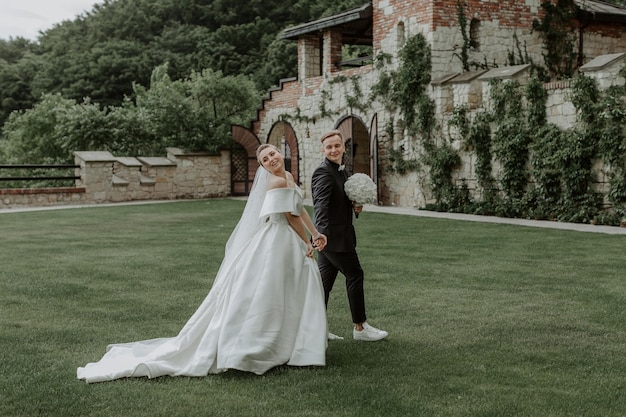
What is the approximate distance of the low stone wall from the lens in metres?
22.3

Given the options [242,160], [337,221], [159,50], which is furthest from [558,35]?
[159,50]

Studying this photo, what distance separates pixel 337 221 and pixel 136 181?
19.1m

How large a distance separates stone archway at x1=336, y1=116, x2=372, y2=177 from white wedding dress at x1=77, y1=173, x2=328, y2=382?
16.7m

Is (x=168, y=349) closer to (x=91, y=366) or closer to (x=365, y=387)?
(x=91, y=366)

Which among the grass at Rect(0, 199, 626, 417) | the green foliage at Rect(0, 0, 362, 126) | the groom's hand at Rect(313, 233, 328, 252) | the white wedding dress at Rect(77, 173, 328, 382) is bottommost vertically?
the grass at Rect(0, 199, 626, 417)

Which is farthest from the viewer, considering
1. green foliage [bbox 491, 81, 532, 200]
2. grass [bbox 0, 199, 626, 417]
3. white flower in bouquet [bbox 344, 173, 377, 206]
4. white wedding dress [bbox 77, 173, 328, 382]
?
green foliage [bbox 491, 81, 532, 200]

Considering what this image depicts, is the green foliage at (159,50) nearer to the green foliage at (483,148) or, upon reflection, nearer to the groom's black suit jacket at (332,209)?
the green foliage at (483,148)

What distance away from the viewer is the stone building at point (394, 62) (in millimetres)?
18859

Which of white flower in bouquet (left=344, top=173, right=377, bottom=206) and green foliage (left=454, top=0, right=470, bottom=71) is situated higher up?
green foliage (left=454, top=0, right=470, bottom=71)

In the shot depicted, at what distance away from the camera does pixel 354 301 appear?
5766 millimetres

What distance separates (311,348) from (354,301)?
0.88m

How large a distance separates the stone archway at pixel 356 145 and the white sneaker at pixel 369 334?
1610cm

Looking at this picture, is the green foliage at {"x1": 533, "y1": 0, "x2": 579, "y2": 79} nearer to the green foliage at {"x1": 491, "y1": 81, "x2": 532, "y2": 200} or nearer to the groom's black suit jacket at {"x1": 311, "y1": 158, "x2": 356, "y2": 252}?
the green foliage at {"x1": 491, "y1": 81, "x2": 532, "y2": 200}

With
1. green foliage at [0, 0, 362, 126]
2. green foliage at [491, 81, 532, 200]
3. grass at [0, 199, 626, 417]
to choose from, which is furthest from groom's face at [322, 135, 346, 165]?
green foliage at [0, 0, 362, 126]
